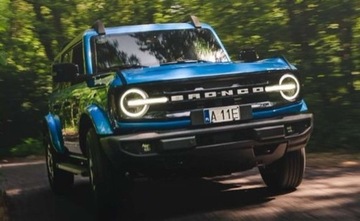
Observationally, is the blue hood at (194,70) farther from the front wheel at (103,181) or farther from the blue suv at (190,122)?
the front wheel at (103,181)

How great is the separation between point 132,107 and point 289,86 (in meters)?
1.52

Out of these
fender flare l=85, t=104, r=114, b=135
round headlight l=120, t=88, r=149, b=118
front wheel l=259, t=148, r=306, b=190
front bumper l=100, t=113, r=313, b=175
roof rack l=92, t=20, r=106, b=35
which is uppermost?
roof rack l=92, t=20, r=106, b=35

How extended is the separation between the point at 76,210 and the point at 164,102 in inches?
74.0

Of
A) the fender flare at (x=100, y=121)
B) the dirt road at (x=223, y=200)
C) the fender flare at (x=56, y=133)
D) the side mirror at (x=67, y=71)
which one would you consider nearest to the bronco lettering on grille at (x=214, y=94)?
the fender flare at (x=100, y=121)

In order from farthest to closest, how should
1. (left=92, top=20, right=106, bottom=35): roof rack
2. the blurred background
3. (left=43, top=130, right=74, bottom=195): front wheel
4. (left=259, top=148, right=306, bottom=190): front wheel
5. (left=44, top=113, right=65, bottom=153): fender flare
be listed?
the blurred background → (left=43, top=130, right=74, bottom=195): front wheel → (left=44, top=113, right=65, bottom=153): fender flare → (left=92, top=20, right=106, bottom=35): roof rack → (left=259, top=148, right=306, bottom=190): front wheel

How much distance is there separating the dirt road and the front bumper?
18.6 inches

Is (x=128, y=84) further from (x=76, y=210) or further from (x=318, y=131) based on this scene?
(x=318, y=131)

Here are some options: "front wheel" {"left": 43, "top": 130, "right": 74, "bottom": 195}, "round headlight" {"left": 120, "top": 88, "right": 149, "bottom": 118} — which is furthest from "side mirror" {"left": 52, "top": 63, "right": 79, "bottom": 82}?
"front wheel" {"left": 43, "top": 130, "right": 74, "bottom": 195}

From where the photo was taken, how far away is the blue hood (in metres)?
5.16

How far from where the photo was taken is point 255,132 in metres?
5.13

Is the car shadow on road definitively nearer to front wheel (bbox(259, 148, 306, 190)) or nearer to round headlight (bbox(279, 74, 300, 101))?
front wheel (bbox(259, 148, 306, 190))

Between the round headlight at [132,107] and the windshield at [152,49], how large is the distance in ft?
3.65

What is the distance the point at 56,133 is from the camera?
7.45 meters

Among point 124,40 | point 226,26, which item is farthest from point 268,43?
point 124,40
